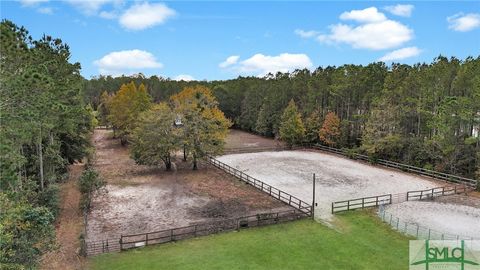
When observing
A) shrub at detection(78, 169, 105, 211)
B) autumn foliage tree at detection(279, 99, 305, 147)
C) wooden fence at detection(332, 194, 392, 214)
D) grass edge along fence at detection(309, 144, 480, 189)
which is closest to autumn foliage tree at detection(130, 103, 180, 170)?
shrub at detection(78, 169, 105, 211)

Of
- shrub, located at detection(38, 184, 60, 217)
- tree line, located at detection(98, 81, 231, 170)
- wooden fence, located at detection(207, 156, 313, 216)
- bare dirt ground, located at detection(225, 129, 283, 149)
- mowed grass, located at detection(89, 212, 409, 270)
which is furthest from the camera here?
bare dirt ground, located at detection(225, 129, 283, 149)

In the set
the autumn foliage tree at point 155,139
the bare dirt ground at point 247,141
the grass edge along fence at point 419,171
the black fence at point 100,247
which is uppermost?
the autumn foliage tree at point 155,139

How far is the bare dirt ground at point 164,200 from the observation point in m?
19.9

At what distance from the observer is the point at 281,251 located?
52.5 ft

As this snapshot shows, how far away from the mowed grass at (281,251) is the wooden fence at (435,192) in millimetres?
6773

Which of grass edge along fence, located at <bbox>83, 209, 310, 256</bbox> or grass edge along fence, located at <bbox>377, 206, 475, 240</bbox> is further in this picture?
grass edge along fence, located at <bbox>377, 206, 475, 240</bbox>

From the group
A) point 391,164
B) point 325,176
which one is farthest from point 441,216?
point 391,164

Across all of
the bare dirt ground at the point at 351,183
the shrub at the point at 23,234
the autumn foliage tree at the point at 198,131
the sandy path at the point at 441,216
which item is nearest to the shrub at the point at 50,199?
the shrub at the point at 23,234

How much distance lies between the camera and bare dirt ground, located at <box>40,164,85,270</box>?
48.8ft

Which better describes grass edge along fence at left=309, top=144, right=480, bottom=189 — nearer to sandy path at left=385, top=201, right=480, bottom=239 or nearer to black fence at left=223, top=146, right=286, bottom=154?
sandy path at left=385, top=201, right=480, bottom=239

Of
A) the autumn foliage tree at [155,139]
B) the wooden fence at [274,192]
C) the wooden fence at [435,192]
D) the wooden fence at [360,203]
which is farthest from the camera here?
the autumn foliage tree at [155,139]

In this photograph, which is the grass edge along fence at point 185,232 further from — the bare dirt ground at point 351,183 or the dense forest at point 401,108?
the dense forest at point 401,108

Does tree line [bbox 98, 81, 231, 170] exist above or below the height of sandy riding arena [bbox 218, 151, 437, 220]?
above

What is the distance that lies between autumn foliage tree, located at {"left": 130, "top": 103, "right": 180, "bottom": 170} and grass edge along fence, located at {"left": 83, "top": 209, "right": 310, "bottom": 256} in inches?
559
